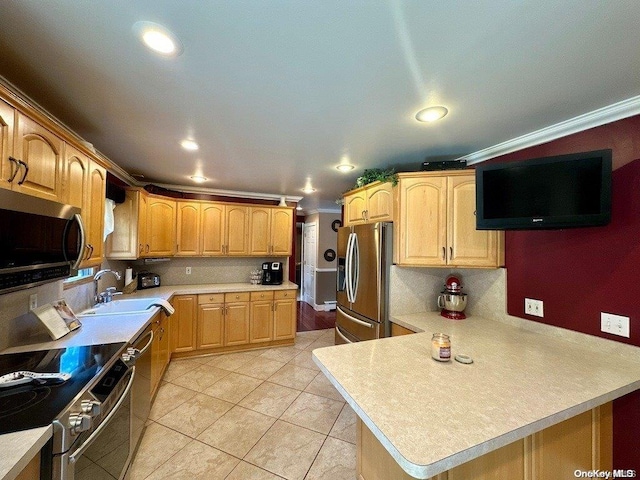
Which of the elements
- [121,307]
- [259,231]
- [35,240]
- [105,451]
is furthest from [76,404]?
[259,231]

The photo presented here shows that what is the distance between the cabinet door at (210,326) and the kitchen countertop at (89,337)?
24cm

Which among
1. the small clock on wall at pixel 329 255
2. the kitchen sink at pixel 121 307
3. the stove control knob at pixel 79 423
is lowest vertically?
the stove control knob at pixel 79 423

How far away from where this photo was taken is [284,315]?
384 centimetres

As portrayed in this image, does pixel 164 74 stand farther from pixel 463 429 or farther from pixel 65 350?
pixel 463 429

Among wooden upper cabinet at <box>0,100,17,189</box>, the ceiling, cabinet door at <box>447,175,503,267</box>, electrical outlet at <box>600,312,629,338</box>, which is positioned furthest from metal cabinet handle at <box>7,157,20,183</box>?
electrical outlet at <box>600,312,629,338</box>

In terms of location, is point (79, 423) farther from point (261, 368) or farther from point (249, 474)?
point (261, 368)

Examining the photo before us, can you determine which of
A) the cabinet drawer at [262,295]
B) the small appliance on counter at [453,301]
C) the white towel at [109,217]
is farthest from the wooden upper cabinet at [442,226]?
the white towel at [109,217]

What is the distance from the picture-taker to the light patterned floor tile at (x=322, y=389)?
2573 mm

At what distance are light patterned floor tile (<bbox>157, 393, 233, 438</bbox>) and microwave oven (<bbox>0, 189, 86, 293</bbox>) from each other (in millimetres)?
1526

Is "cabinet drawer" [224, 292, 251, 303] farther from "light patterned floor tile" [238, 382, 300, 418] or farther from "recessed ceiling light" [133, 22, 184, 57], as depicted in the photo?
"recessed ceiling light" [133, 22, 184, 57]

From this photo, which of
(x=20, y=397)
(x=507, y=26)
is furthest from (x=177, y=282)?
(x=507, y=26)

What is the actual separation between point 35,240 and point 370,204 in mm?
2484

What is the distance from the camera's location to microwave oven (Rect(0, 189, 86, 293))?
1017mm

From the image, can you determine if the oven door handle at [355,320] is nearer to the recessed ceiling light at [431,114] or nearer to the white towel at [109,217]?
the recessed ceiling light at [431,114]
